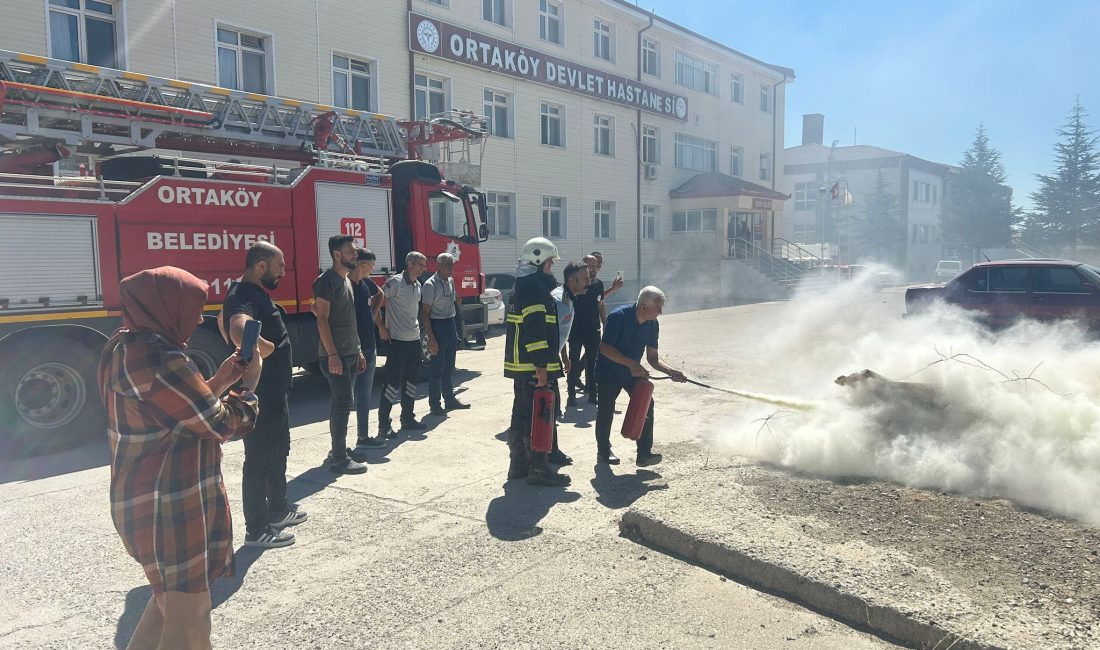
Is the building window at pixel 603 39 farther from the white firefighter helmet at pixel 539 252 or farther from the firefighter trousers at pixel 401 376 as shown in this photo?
the white firefighter helmet at pixel 539 252

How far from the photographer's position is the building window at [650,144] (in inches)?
→ 1198

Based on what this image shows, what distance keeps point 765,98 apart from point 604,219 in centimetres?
1593

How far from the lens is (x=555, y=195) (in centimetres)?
2575

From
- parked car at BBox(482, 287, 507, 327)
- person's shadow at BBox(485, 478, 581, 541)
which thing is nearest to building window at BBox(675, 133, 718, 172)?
parked car at BBox(482, 287, 507, 327)

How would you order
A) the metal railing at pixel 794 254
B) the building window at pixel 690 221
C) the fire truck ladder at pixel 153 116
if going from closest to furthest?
1. the fire truck ladder at pixel 153 116
2. the building window at pixel 690 221
3. the metal railing at pixel 794 254

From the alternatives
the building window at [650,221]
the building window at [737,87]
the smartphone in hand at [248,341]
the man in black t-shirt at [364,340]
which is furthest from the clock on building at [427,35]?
the smartphone in hand at [248,341]

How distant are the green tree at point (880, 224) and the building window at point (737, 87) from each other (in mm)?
21999

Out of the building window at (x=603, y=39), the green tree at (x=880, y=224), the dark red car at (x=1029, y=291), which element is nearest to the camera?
the dark red car at (x=1029, y=291)

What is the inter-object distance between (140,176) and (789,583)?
7978 millimetres

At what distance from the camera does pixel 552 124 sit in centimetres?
2592

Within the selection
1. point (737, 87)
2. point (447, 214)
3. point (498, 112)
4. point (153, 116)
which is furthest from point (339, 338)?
point (737, 87)

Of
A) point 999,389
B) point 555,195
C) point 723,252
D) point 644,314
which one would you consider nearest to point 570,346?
point 644,314

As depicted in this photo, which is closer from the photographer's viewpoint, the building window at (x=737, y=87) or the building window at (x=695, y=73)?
the building window at (x=695, y=73)

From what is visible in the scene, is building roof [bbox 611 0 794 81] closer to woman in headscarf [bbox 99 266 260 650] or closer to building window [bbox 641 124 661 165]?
building window [bbox 641 124 661 165]
